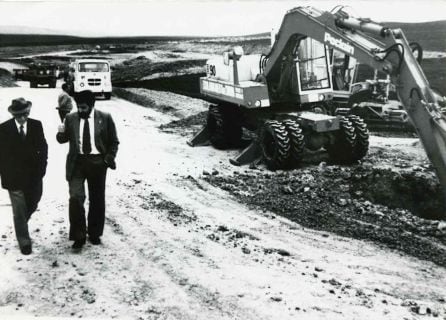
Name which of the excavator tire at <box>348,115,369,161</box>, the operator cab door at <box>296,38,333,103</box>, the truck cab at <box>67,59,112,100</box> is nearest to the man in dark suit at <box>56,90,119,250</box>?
the operator cab door at <box>296,38,333,103</box>

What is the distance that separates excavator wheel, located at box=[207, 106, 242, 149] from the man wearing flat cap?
549 centimetres

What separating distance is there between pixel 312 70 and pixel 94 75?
6541 millimetres

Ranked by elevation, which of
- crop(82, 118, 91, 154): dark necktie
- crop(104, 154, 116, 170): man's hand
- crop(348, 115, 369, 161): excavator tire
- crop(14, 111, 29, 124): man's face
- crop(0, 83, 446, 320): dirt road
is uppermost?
crop(14, 111, 29, 124): man's face

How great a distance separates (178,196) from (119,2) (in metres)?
2.54

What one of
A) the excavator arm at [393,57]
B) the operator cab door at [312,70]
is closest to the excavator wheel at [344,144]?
the operator cab door at [312,70]

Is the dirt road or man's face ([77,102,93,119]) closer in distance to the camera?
the dirt road

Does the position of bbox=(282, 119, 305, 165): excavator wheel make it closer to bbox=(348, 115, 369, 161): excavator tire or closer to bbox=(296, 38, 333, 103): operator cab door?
bbox=(296, 38, 333, 103): operator cab door

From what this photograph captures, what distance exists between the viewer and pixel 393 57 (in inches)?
220

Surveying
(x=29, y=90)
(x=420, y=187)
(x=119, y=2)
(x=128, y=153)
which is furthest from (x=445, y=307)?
(x=128, y=153)

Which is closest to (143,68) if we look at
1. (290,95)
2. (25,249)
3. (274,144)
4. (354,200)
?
(290,95)

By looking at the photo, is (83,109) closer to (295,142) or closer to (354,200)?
(354,200)

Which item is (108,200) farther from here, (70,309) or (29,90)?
(70,309)

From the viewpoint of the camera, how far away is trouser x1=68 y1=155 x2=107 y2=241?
5.02 meters

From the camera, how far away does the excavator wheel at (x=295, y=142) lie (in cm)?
826
